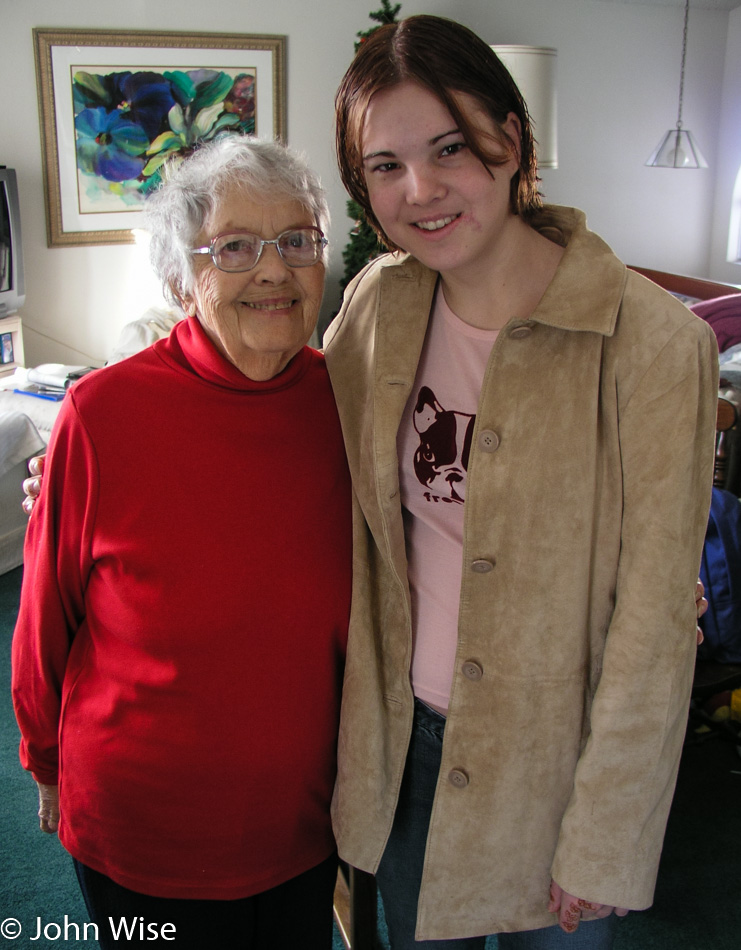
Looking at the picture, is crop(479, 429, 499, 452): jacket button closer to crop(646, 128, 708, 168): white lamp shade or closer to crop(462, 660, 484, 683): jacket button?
crop(462, 660, 484, 683): jacket button

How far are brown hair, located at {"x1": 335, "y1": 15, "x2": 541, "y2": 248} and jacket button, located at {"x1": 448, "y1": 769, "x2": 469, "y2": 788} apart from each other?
0.77m

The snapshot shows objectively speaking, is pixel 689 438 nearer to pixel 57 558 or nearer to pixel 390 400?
pixel 390 400

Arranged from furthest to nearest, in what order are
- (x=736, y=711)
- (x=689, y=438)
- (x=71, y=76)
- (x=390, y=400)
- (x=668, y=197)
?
(x=668, y=197)
(x=71, y=76)
(x=736, y=711)
(x=390, y=400)
(x=689, y=438)

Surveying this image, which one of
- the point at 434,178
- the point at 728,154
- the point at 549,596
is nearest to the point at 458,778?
the point at 549,596

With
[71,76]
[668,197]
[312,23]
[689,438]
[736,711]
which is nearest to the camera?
[689,438]

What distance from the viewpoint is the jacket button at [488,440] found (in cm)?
106

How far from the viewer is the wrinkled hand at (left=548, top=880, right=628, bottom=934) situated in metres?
1.14

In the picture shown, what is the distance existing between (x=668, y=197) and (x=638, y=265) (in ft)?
1.65

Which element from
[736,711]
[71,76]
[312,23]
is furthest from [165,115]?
[736,711]

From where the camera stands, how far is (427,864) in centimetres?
119

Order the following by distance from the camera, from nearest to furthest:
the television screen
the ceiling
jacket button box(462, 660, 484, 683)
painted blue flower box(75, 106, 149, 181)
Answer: jacket button box(462, 660, 484, 683) → the television screen → painted blue flower box(75, 106, 149, 181) → the ceiling

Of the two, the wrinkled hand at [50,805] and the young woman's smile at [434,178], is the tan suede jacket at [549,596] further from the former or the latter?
Result: the wrinkled hand at [50,805]

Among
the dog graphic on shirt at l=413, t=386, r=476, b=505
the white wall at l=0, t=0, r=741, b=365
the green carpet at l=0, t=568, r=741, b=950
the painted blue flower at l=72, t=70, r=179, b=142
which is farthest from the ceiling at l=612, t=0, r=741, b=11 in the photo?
Result: the dog graphic on shirt at l=413, t=386, r=476, b=505

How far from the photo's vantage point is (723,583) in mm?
2203
